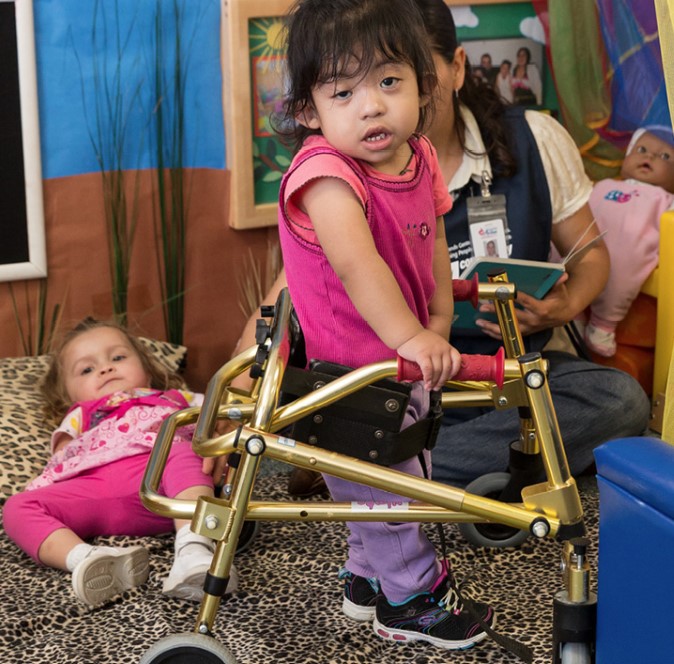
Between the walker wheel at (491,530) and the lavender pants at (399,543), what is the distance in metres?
0.31

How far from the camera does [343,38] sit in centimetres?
139

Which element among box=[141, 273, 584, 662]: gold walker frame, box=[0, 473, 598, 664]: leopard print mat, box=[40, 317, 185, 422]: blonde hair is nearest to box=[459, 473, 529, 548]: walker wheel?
box=[0, 473, 598, 664]: leopard print mat

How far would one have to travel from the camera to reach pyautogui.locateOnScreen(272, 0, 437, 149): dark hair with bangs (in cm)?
140

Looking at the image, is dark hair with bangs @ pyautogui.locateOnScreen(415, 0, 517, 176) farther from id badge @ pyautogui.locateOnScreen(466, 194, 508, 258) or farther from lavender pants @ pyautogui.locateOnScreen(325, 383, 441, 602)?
lavender pants @ pyautogui.locateOnScreen(325, 383, 441, 602)

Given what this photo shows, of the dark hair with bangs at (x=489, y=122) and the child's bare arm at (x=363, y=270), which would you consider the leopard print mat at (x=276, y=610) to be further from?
the dark hair with bangs at (x=489, y=122)

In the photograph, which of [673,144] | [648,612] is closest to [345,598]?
[648,612]

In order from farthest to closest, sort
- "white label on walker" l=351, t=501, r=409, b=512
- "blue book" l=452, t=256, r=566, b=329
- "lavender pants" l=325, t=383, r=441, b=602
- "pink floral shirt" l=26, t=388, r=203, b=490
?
1. "pink floral shirt" l=26, t=388, r=203, b=490
2. "blue book" l=452, t=256, r=566, b=329
3. "lavender pants" l=325, t=383, r=441, b=602
4. "white label on walker" l=351, t=501, r=409, b=512

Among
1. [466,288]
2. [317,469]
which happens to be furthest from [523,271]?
[317,469]

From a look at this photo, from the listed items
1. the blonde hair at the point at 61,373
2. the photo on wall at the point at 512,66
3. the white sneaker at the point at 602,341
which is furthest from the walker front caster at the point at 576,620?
the photo on wall at the point at 512,66

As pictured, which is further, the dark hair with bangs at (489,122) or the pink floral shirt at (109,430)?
the dark hair with bangs at (489,122)

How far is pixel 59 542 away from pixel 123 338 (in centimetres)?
57

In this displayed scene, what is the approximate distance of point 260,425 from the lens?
1321 mm

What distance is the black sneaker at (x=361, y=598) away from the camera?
1743 millimetres

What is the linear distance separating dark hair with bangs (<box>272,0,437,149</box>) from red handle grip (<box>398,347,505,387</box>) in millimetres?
388
